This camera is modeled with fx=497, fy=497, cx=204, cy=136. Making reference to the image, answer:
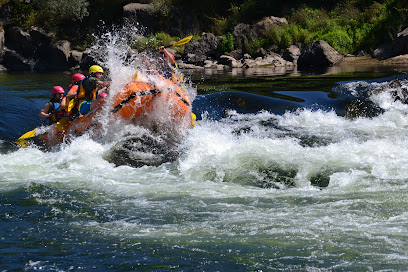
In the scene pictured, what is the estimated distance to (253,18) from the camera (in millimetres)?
23156

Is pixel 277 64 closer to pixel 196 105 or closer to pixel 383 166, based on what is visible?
pixel 196 105

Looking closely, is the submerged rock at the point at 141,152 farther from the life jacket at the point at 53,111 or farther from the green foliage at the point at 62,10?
the green foliage at the point at 62,10

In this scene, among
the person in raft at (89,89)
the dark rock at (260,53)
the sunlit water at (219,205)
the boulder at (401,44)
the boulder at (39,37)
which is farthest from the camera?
the boulder at (39,37)

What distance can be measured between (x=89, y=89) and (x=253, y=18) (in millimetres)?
16650

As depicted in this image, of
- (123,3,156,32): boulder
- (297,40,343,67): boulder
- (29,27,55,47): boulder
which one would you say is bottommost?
(297,40,343,67): boulder

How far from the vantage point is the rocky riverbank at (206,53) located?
17391 mm

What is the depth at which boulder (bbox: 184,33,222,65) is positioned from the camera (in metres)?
21.4

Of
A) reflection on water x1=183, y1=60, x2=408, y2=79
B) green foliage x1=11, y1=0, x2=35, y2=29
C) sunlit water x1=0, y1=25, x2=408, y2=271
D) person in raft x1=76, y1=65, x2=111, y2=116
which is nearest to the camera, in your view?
sunlit water x1=0, y1=25, x2=408, y2=271

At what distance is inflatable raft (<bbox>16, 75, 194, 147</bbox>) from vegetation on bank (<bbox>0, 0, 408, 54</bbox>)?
1247 cm

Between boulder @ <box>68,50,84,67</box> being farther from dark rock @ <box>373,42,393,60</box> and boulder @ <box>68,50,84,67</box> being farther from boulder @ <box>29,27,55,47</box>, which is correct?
dark rock @ <box>373,42,393,60</box>

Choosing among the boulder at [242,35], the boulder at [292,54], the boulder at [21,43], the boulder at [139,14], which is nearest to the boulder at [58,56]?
the boulder at [21,43]

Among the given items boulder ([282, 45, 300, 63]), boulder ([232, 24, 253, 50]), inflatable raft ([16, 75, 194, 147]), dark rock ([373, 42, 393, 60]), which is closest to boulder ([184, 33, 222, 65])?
boulder ([232, 24, 253, 50])

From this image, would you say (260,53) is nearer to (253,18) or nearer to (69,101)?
(253,18)

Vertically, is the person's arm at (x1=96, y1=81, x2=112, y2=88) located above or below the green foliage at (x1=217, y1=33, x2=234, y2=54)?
below
